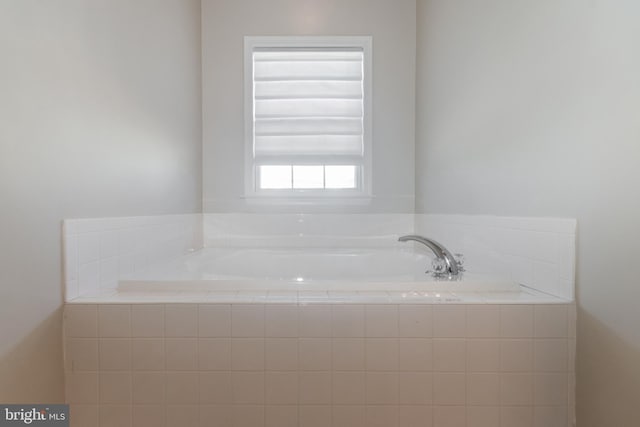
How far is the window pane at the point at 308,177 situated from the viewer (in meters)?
2.70

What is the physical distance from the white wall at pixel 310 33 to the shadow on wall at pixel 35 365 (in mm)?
1561

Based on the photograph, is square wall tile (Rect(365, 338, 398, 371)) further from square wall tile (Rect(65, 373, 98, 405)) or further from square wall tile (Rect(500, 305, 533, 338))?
square wall tile (Rect(65, 373, 98, 405))

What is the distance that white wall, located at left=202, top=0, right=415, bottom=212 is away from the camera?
8.52 feet

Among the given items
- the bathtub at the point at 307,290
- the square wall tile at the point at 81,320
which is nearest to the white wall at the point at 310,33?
the bathtub at the point at 307,290

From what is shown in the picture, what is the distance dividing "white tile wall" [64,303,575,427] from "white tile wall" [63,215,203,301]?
0.79ft

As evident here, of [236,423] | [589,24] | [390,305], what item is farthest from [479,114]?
[236,423]

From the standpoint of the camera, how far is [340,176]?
8.91 ft

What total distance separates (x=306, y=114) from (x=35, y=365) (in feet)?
6.87

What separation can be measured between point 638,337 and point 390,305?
0.67 meters

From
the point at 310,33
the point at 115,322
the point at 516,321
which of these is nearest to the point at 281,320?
the point at 115,322

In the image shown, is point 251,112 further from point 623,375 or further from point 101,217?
point 623,375

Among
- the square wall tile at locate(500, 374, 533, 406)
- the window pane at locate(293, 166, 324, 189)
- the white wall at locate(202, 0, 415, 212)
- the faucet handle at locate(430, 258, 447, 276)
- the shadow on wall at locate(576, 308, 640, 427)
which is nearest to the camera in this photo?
the shadow on wall at locate(576, 308, 640, 427)

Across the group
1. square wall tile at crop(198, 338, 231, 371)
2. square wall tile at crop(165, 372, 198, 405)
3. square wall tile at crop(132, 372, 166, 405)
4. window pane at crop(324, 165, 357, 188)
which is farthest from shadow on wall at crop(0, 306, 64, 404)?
window pane at crop(324, 165, 357, 188)

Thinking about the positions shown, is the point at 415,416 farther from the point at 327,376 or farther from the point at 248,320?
the point at 248,320
